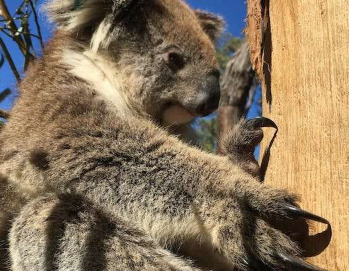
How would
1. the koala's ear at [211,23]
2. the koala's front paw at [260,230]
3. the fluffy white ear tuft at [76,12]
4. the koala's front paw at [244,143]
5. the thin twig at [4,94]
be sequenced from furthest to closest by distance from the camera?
the koala's ear at [211,23] < the thin twig at [4,94] < the fluffy white ear tuft at [76,12] < the koala's front paw at [244,143] < the koala's front paw at [260,230]

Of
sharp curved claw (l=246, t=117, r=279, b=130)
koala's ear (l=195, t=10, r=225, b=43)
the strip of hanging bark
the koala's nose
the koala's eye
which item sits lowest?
sharp curved claw (l=246, t=117, r=279, b=130)

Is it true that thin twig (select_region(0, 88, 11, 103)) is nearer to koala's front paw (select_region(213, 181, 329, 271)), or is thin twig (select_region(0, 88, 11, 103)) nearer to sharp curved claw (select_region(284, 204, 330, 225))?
koala's front paw (select_region(213, 181, 329, 271))

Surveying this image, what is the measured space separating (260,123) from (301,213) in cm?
55

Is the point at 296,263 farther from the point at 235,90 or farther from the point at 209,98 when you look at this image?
the point at 235,90

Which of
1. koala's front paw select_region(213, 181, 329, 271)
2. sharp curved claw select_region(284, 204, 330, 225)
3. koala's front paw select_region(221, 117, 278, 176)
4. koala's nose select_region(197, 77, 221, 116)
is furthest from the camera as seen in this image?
koala's nose select_region(197, 77, 221, 116)

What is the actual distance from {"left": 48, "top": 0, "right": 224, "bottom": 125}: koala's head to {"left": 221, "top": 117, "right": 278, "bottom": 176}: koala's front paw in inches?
24.9

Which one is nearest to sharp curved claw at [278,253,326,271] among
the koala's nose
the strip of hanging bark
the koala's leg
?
the koala's leg

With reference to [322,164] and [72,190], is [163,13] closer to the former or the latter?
[72,190]

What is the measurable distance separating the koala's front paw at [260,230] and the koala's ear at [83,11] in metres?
1.48

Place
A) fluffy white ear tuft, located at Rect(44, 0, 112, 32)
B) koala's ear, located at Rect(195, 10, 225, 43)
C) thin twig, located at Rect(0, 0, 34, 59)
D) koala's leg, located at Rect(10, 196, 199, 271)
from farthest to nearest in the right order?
thin twig, located at Rect(0, 0, 34, 59) → koala's ear, located at Rect(195, 10, 225, 43) → fluffy white ear tuft, located at Rect(44, 0, 112, 32) → koala's leg, located at Rect(10, 196, 199, 271)

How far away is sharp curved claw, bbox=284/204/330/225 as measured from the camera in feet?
5.08

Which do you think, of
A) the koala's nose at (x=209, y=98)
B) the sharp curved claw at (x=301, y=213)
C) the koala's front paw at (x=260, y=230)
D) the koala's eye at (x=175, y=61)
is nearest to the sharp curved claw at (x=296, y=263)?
the koala's front paw at (x=260, y=230)

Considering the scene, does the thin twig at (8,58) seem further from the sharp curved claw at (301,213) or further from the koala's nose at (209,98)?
the sharp curved claw at (301,213)

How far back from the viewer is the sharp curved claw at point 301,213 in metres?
1.55
